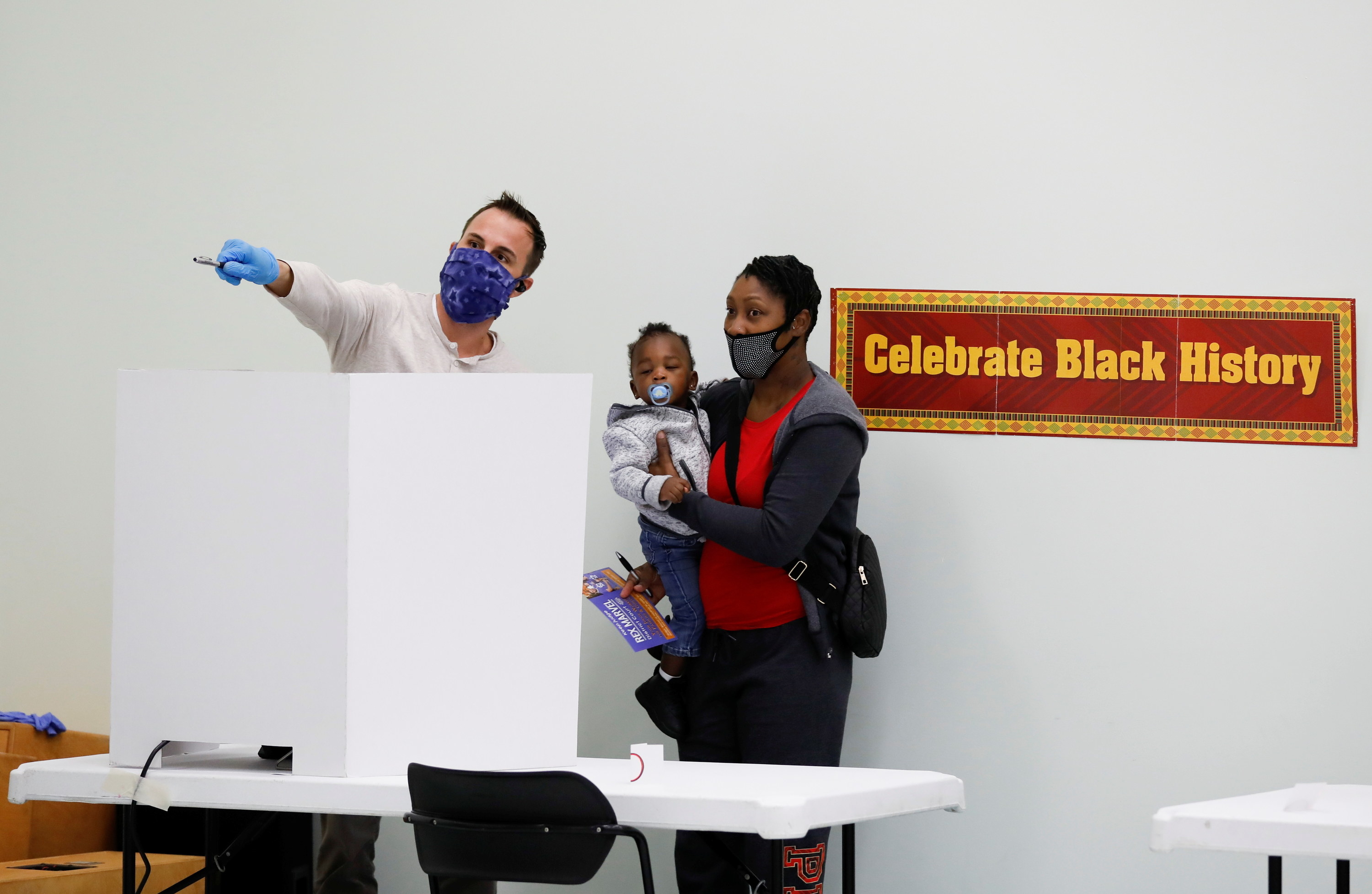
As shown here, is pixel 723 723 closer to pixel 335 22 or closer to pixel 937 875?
pixel 937 875

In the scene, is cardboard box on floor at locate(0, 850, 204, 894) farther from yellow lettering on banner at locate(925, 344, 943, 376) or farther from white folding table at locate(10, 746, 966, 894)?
yellow lettering on banner at locate(925, 344, 943, 376)

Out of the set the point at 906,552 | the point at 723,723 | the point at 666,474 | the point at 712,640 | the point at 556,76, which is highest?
the point at 556,76

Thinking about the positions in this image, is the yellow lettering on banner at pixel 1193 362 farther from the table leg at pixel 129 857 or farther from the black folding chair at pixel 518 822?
the table leg at pixel 129 857

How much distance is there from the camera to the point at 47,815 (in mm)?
2709

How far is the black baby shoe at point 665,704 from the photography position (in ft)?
8.25

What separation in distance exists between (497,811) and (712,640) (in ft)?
3.14

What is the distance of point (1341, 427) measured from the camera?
286cm

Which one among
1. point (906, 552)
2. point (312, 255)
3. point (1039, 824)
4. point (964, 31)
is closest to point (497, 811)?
point (906, 552)

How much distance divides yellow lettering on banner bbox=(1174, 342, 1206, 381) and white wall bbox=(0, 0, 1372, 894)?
0.52 feet

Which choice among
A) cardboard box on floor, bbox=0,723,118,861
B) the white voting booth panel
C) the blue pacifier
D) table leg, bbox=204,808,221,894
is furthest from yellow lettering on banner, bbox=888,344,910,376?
cardboard box on floor, bbox=0,723,118,861

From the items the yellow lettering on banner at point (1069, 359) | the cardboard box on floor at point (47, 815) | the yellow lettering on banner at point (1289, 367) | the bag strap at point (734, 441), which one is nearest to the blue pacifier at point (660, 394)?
the bag strap at point (734, 441)

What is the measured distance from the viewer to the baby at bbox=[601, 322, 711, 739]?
2459 millimetres

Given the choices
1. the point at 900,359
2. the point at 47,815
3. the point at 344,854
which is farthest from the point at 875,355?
the point at 47,815

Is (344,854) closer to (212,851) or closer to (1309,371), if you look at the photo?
(212,851)
